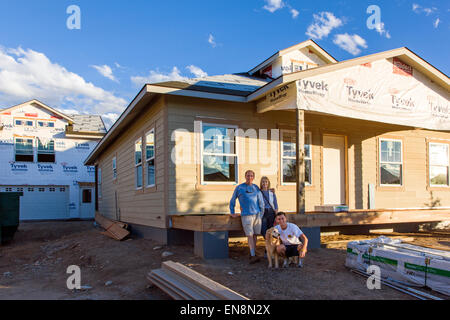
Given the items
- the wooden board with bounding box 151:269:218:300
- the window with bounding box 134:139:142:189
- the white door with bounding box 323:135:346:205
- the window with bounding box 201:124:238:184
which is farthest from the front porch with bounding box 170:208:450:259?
the window with bounding box 134:139:142:189

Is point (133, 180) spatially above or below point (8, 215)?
above

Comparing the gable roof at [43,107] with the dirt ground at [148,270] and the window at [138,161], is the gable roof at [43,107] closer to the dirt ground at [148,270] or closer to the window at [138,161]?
the window at [138,161]

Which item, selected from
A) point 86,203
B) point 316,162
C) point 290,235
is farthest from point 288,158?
point 86,203

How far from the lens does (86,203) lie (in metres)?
25.3

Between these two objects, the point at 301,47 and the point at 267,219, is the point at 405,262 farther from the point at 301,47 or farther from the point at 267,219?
the point at 301,47

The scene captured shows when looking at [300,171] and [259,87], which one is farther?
[259,87]

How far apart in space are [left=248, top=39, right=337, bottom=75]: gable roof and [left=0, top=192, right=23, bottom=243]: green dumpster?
408 inches

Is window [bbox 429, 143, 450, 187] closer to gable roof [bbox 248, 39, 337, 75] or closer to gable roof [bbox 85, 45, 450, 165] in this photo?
gable roof [bbox 85, 45, 450, 165]

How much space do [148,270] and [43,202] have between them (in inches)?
795

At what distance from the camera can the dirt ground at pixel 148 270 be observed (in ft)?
17.0

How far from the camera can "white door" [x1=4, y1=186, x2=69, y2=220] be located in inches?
936

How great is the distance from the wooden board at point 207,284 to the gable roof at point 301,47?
412 inches
